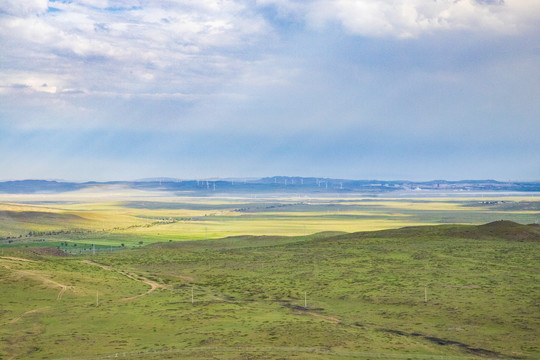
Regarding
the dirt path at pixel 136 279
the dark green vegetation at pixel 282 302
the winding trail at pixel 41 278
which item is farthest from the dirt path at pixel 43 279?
the dirt path at pixel 136 279

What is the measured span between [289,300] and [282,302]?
1.46 metres

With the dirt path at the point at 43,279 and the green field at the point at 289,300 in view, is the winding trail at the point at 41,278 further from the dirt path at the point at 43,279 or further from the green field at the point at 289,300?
the green field at the point at 289,300

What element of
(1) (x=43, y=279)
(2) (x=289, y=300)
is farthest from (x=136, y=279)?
(2) (x=289, y=300)

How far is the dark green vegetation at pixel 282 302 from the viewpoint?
50812 mm

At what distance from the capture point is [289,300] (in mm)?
72812

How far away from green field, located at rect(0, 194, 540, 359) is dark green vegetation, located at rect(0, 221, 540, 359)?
0.20 metres

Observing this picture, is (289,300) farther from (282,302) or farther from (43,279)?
(43,279)

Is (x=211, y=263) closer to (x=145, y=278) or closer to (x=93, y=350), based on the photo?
(x=145, y=278)

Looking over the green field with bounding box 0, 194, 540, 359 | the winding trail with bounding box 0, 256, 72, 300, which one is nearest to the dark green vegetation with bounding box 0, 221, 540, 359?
the green field with bounding box 0, 194, 540, 359

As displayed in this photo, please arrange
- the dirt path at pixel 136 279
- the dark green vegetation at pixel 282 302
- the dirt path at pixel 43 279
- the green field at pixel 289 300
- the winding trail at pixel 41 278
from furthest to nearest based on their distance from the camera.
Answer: the dirt path at pixel 136 279 < the dirt path at pixel 43 279 < the winding trail at pixel 41 278 < the green field at pixel 289 300 < the dark green vegetation at pixel 282 302

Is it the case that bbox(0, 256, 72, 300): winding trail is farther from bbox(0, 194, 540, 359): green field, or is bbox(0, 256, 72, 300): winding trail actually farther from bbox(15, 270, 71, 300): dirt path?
bbox(0, 194, 540, 359): green field

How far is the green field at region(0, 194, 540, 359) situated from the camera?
167 feet

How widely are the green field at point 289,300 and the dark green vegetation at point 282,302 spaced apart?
7.9 inches

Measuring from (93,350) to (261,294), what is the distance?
30.1 m
